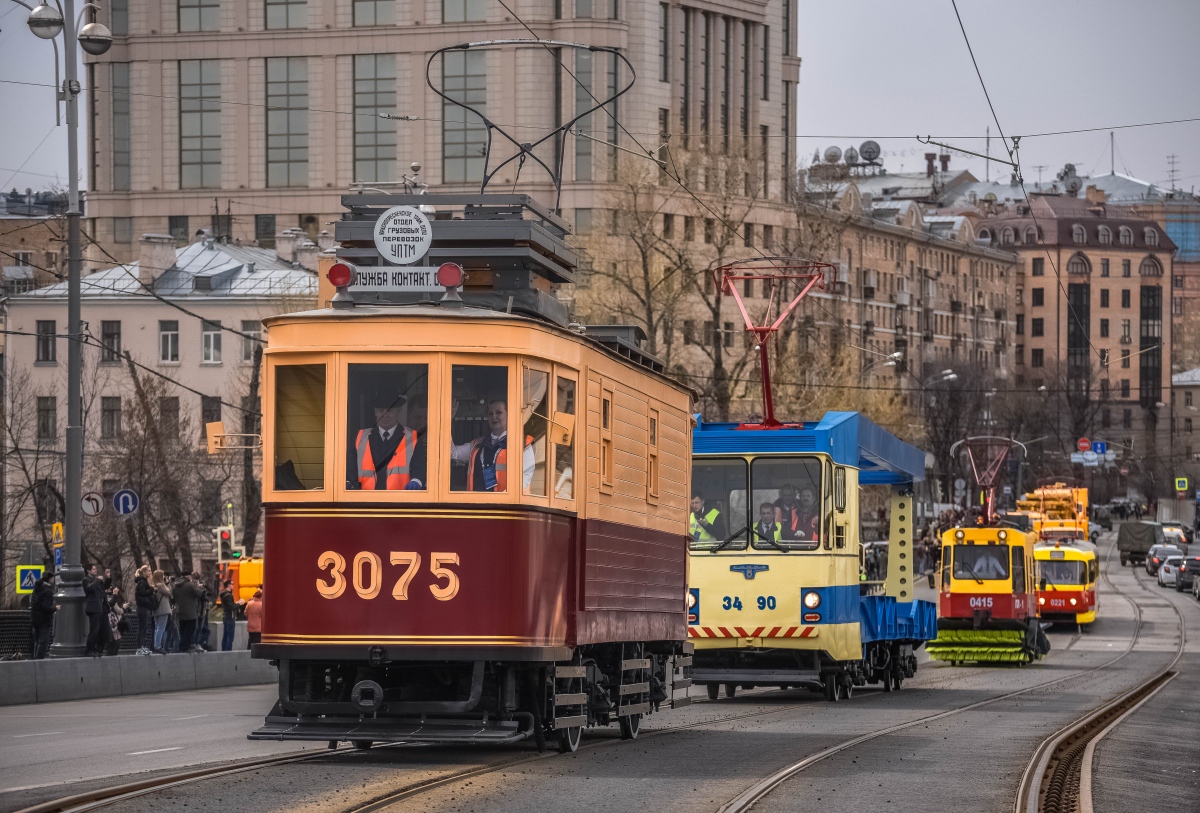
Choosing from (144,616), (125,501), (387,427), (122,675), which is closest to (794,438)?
(387,427)

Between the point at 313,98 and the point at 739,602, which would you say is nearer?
the point at 739,602

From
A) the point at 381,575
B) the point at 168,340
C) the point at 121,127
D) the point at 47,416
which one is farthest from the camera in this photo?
the point at 121,127

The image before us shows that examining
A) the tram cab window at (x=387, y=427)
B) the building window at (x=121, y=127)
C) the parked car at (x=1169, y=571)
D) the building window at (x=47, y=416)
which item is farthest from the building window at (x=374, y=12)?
the tram cab window at (x=387, y=427)

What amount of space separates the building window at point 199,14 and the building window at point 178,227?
27.8 ft

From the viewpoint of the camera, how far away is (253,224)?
94.2 meters

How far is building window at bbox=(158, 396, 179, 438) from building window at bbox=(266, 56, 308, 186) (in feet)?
106

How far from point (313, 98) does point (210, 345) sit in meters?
17.9

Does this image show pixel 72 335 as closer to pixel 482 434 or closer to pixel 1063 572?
pixel 482 434

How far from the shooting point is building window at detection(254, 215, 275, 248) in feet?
306

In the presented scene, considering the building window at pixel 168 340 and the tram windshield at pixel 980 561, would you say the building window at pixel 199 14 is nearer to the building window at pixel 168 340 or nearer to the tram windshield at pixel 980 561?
the building window at pixel 168 340

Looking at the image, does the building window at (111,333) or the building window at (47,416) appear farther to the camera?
the building window at (111,333)

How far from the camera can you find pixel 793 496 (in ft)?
75.9

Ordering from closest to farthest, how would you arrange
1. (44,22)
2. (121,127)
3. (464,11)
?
(44,22) < (464,11) < (121,127)

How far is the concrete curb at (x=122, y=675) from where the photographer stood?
25.3 metres
